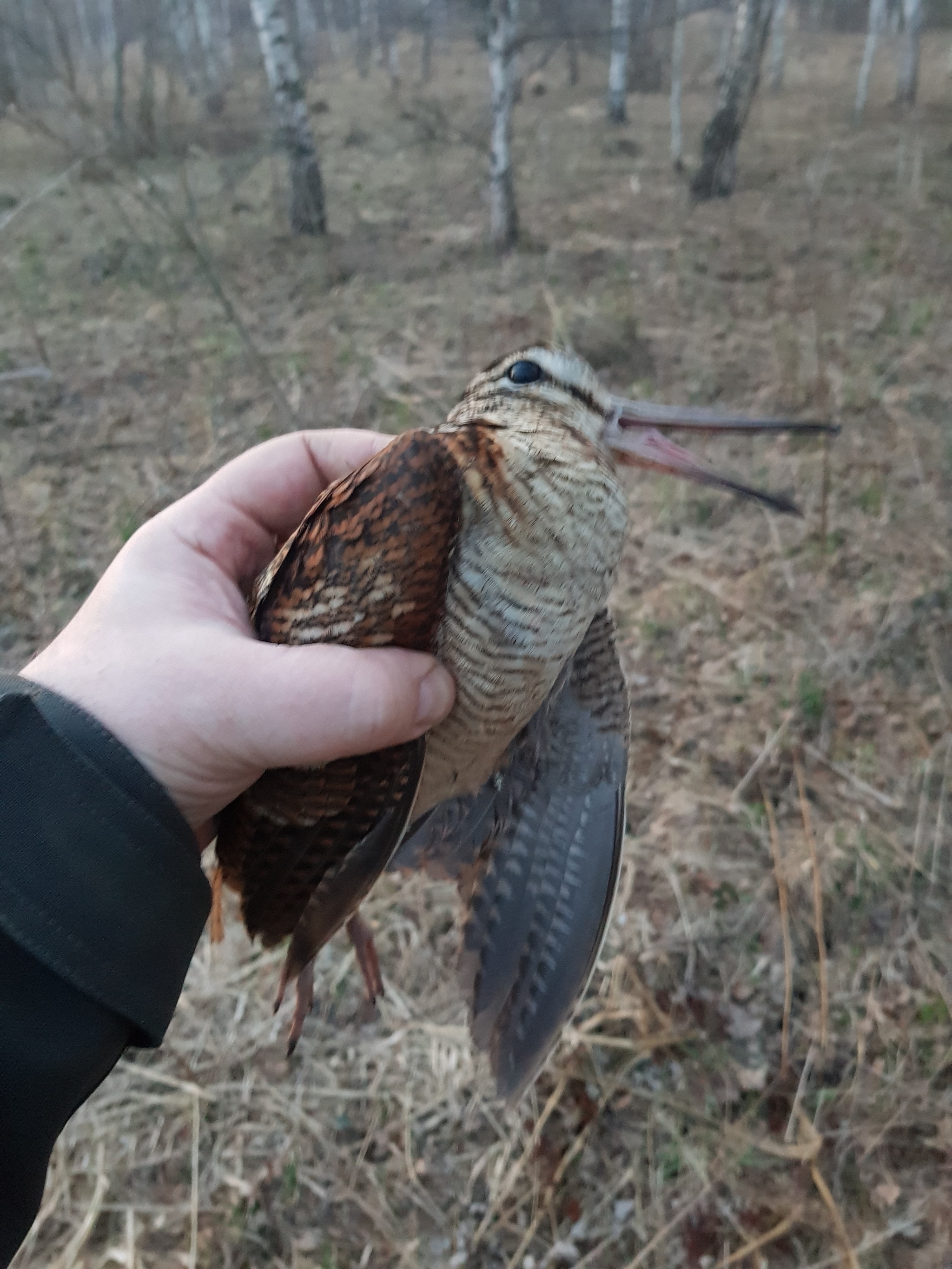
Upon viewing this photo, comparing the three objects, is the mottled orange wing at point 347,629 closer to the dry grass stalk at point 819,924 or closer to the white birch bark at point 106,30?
the dry grass stalk at point 819,924

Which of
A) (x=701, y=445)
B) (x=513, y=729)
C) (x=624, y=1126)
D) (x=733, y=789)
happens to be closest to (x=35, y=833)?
(x=513, y=729)

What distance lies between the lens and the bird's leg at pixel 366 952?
5.51 ft

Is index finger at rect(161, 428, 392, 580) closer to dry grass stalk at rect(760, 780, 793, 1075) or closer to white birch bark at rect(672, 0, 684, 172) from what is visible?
dry grass stalk at rect(760, 780, 793, 1075)

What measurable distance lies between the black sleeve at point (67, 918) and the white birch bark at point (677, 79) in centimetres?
355

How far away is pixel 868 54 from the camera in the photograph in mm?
3084

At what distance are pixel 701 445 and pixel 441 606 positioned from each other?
2.41 meters

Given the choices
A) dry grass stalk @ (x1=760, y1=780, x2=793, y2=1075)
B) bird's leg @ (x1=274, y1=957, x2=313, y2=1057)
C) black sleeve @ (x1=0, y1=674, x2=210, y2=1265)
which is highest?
black sleeve @ (x1=0, y1=674, x2=210, y2=1265)

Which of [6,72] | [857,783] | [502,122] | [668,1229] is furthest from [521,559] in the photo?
[502,122]

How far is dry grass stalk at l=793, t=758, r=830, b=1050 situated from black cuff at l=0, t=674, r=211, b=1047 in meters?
1.43

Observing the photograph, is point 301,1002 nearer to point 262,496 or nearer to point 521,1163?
point 521,1163

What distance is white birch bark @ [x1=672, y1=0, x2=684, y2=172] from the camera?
3.23 metres

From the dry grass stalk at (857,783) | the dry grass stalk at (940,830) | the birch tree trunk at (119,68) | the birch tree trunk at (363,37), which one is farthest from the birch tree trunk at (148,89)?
the dry grass stalk at (940,830)

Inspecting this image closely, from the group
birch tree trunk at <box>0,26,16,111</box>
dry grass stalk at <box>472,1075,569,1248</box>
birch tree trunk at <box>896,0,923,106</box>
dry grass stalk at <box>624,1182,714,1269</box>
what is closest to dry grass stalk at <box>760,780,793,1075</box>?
dry grass stalk at <box>624,1182,714,1269</box>

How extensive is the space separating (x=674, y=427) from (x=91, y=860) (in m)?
1.13
